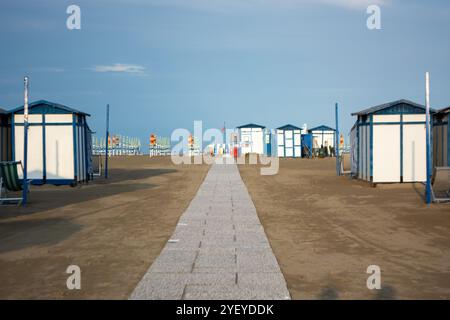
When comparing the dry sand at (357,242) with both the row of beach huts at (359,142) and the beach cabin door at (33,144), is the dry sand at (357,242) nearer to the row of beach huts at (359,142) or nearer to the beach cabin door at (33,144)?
the row of beach huts at (359,142)

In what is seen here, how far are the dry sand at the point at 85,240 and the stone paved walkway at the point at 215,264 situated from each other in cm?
27

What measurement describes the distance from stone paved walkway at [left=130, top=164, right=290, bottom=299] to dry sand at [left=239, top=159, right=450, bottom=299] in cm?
25

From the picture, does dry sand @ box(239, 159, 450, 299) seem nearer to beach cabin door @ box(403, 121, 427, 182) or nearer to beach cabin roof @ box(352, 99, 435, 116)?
beach cabin door @ box(403, 121, 427, 182)

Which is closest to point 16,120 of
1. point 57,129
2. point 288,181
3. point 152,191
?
point 57,129

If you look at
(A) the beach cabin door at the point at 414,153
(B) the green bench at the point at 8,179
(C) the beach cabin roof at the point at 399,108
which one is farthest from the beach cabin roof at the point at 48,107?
(A) the beach cabin door at the point at 414,153

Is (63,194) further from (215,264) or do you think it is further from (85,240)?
(215,264)

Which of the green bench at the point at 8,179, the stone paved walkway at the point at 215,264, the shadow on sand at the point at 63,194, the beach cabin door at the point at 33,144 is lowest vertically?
the stone paved walkway at the point at 215,264

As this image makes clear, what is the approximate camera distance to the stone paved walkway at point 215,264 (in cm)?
532

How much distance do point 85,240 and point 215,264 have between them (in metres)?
2.76

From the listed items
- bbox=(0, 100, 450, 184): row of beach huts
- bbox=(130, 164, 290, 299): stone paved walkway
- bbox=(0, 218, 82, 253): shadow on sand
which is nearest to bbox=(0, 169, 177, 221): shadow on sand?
bbox=(0, 100, 450, 184): row of beach huts

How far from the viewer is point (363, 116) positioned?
61.3ft

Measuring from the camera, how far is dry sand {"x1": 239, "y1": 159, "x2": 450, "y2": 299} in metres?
5.60

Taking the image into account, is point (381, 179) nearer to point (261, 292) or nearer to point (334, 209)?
point (334, 209)

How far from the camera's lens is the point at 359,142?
19.5 metres
